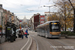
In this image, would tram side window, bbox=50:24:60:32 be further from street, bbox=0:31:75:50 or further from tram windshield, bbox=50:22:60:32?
street, bbox=0:31:75:50

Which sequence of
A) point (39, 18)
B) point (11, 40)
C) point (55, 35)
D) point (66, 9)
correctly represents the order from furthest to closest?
point (39, 18) → point (66, 9) → point (55, 35) → point (11, 40)

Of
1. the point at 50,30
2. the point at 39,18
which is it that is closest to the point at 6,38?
the point at 50,30

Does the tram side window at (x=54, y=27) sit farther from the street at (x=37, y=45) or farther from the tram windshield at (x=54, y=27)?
the street at (x=37, y=45)

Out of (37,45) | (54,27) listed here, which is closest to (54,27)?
(54,27)

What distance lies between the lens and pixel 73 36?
27.2 meters

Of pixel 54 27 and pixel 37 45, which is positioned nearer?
pixel 37 45

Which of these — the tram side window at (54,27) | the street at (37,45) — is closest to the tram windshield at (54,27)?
the tram side window at (54,27)

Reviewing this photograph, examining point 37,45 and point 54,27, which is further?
point 54,27

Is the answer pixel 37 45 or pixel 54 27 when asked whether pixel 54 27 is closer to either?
pixel 54 27

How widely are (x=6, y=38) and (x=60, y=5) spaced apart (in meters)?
14.0

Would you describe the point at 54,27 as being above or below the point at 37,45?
above

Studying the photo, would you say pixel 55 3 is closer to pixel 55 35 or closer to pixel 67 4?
pixel 67 4

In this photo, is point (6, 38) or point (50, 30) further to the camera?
point (50, 30)

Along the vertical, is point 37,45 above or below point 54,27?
below
